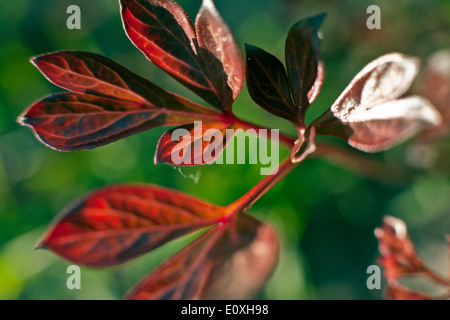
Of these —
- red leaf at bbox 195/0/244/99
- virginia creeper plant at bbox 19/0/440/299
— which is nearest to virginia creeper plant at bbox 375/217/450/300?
virginia creeper plant at bbox 19/0/440/299

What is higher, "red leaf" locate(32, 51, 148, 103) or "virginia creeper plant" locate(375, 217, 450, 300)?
"red leaf" locate(32, 51, 148, 103)

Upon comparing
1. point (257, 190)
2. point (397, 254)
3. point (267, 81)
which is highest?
point (267, 81)

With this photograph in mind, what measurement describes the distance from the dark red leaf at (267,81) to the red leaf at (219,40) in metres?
0.02

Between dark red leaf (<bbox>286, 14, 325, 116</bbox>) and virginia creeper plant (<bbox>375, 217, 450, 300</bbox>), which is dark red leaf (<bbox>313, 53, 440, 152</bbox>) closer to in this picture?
dark red leaf (<bbox>286, 14, 325, 116</bbox>)

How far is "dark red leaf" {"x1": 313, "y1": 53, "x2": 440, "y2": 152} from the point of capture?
421mm

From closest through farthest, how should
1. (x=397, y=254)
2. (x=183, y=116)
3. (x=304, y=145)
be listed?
(x=304, y=145), (x=183, y=116), (x=397, y=254)

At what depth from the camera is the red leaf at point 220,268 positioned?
0.47m

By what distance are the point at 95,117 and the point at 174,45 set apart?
0.12 m

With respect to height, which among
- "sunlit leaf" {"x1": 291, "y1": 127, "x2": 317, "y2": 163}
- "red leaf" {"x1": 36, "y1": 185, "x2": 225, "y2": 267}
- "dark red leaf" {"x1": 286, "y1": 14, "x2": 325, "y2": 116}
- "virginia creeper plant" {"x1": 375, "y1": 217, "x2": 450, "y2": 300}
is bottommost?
"virginia creeper plant" {"x1": 375, "y1": 217, "x2": 450, "y2": 300}

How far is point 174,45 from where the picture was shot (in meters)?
0.49

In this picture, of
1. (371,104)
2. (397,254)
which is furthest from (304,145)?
(397,254)

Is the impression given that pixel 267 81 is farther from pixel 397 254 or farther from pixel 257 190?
pixel 397 254

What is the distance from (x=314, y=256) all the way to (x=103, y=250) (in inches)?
39.6
